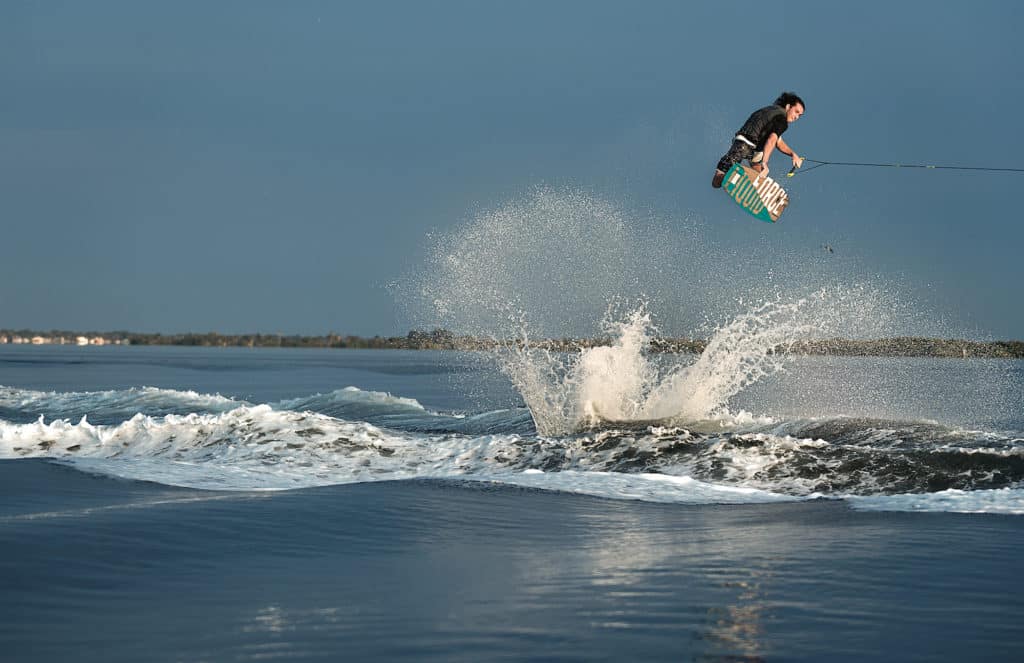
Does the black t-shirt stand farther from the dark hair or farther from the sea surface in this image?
the sea surface

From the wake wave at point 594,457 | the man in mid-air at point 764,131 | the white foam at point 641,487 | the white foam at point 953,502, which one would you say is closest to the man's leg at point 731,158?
the man in mid-air at point 764,131

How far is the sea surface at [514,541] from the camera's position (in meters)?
5.86

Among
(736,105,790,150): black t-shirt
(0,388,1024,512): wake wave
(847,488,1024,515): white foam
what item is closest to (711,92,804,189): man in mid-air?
(736,105,790,150): black t-shirt

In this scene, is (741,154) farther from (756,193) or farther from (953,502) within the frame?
(953,502)

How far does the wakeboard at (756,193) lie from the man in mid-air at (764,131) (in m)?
0.53

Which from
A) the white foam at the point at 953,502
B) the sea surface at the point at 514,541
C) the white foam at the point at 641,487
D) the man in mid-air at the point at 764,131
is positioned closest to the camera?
the sea surface at the point at 514,541

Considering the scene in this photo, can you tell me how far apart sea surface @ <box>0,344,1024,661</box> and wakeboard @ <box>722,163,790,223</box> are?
3.60 m

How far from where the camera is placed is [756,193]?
1597 centimetres

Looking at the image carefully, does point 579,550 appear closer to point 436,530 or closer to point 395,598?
point 436,530

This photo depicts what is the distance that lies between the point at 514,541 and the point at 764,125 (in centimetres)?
860

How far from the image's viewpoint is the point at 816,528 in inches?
389

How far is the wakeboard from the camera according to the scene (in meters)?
15.8

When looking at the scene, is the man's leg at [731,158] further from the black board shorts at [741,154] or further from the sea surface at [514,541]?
the sea surface at [514,541]

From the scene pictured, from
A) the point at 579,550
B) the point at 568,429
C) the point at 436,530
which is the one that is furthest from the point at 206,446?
the point at 579,550
